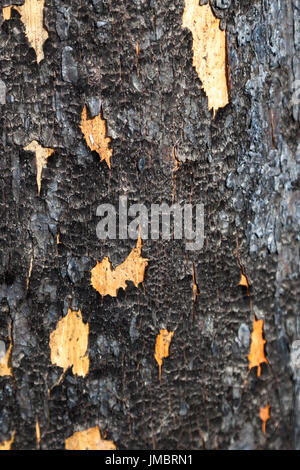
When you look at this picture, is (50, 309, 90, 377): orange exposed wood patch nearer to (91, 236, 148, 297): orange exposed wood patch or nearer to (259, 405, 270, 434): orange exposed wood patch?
(91, 236, 148, 297): orange exposed wood patch

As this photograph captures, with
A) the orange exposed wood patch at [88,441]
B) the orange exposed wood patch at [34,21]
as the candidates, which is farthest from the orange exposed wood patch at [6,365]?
the orange exposed wood patch at [34,21]

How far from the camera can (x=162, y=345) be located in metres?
1.06

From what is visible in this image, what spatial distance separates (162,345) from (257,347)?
0.20m

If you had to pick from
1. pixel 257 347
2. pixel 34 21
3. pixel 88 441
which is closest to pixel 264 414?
pixel 257 347

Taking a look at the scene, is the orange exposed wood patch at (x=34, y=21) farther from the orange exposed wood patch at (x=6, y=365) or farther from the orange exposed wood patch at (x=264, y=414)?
the orange exposed wood patch at (x=264, y=414)

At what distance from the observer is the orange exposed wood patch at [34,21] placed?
1012 mm

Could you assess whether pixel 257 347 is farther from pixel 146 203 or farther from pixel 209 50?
pixel 209 50

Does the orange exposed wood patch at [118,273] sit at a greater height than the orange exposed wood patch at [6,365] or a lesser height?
greater

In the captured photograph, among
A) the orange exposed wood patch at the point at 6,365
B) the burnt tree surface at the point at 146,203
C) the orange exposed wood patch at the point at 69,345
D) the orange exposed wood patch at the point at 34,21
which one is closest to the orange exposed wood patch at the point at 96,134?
the burnt tree surface at the point at 146,203

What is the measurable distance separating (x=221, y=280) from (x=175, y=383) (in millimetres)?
234

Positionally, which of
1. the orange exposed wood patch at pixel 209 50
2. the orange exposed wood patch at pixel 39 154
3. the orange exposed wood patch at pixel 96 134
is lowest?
the orange exposed wood patch at pixel 39 154

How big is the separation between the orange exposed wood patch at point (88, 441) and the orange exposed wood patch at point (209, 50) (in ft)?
2.29

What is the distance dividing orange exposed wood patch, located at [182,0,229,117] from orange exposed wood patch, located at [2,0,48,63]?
0.92 ft

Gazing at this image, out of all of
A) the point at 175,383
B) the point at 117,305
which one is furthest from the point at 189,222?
the point at 175,383
